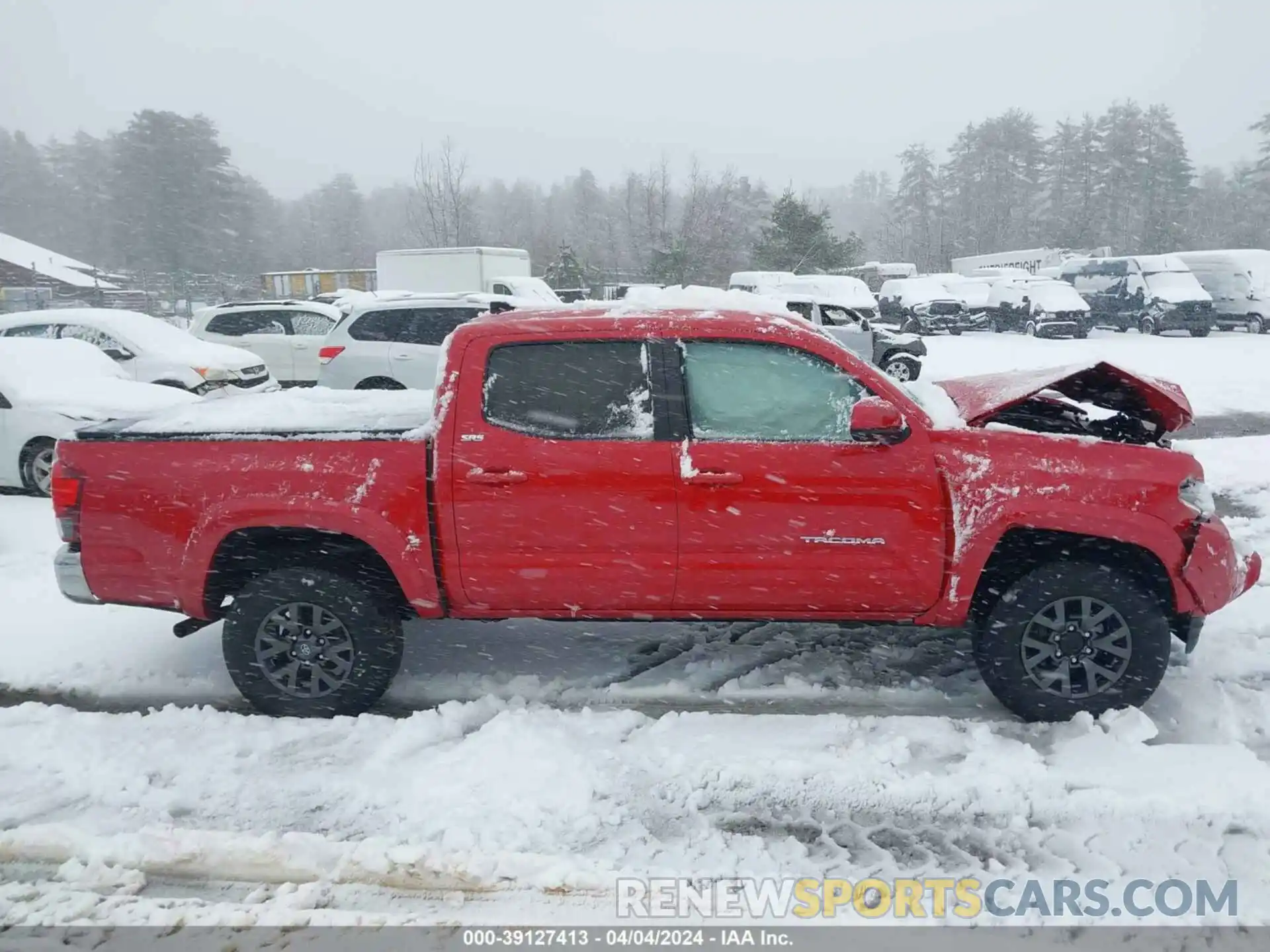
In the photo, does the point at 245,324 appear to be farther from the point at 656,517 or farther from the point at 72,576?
the point at 656,517

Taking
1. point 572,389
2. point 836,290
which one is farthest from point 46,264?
point 572,389

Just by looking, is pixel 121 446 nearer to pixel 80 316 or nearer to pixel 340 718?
pixel 340 718

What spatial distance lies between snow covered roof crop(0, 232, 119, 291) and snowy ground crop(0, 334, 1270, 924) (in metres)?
48.5

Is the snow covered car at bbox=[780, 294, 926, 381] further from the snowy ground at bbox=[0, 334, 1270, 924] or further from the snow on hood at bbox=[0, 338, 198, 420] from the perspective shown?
the snowy ground at bbox=[0, 334, 1270, 924]

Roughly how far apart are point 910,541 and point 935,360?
1810 cm

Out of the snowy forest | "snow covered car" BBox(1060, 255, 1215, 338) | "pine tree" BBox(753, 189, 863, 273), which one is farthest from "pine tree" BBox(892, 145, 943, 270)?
"snow covered car" BBox(1060, 255, 1215, 338)

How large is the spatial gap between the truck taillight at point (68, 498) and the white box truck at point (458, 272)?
75.2 feet

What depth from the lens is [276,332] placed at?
15656 mm

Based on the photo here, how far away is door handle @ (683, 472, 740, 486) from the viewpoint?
400cm

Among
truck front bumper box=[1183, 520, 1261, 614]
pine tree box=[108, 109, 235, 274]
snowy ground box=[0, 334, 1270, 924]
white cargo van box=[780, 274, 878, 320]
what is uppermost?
pine tree box=[108, 109, 235, 274]

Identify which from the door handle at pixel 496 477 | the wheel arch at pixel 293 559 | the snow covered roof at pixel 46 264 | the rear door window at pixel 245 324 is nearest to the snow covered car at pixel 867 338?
the rear door window at pixel 245 324

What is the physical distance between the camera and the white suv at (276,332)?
1548 cm

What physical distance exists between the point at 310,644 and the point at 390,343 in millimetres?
7407

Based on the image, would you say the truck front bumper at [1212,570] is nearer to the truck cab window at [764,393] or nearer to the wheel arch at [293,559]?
the truck cab window at [764,393]
